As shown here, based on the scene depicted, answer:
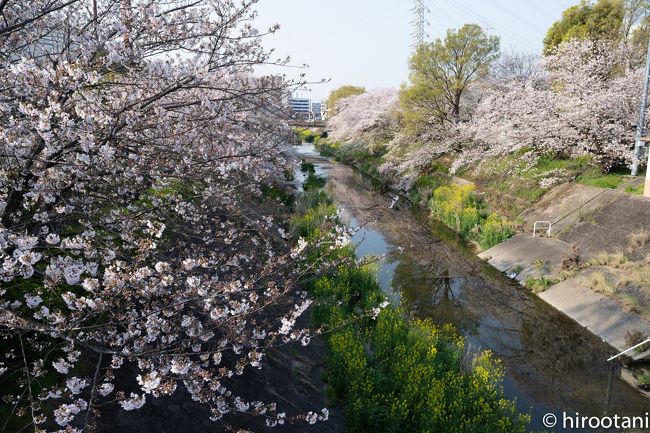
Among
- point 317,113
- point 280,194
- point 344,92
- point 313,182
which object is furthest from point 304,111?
point 317,113

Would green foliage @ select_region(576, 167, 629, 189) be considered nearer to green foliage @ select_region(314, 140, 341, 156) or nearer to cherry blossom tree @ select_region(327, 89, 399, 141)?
cherry blossom tree @ select_region(327, 89, 399, 141)

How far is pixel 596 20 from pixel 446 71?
8068 millimetres

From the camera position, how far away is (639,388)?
8.31 metres

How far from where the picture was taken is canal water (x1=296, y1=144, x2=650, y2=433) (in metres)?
8.23

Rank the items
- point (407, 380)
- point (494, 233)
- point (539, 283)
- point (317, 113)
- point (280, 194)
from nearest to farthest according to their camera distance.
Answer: point (407, 380)
point (539, 283)
point (494, 233)
point (280, 194)
point (317, 113)

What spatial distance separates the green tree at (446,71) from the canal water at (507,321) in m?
9.32

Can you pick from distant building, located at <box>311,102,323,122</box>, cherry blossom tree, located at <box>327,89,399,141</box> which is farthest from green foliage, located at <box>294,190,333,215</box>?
distant building, located at <box>311,102,323,122</box>

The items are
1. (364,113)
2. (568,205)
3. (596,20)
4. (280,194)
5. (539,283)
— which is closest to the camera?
(539,283)

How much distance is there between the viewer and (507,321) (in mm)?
11469

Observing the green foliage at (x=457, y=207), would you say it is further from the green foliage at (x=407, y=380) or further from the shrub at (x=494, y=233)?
the green foliage at (x=407, y=380)

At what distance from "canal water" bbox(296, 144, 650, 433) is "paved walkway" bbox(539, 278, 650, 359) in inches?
8.8

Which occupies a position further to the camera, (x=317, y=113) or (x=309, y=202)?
(x=317, y=113)

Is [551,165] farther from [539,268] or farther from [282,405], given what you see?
[282,405]

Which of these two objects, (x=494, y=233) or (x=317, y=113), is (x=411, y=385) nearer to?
(x=494, y=233)
